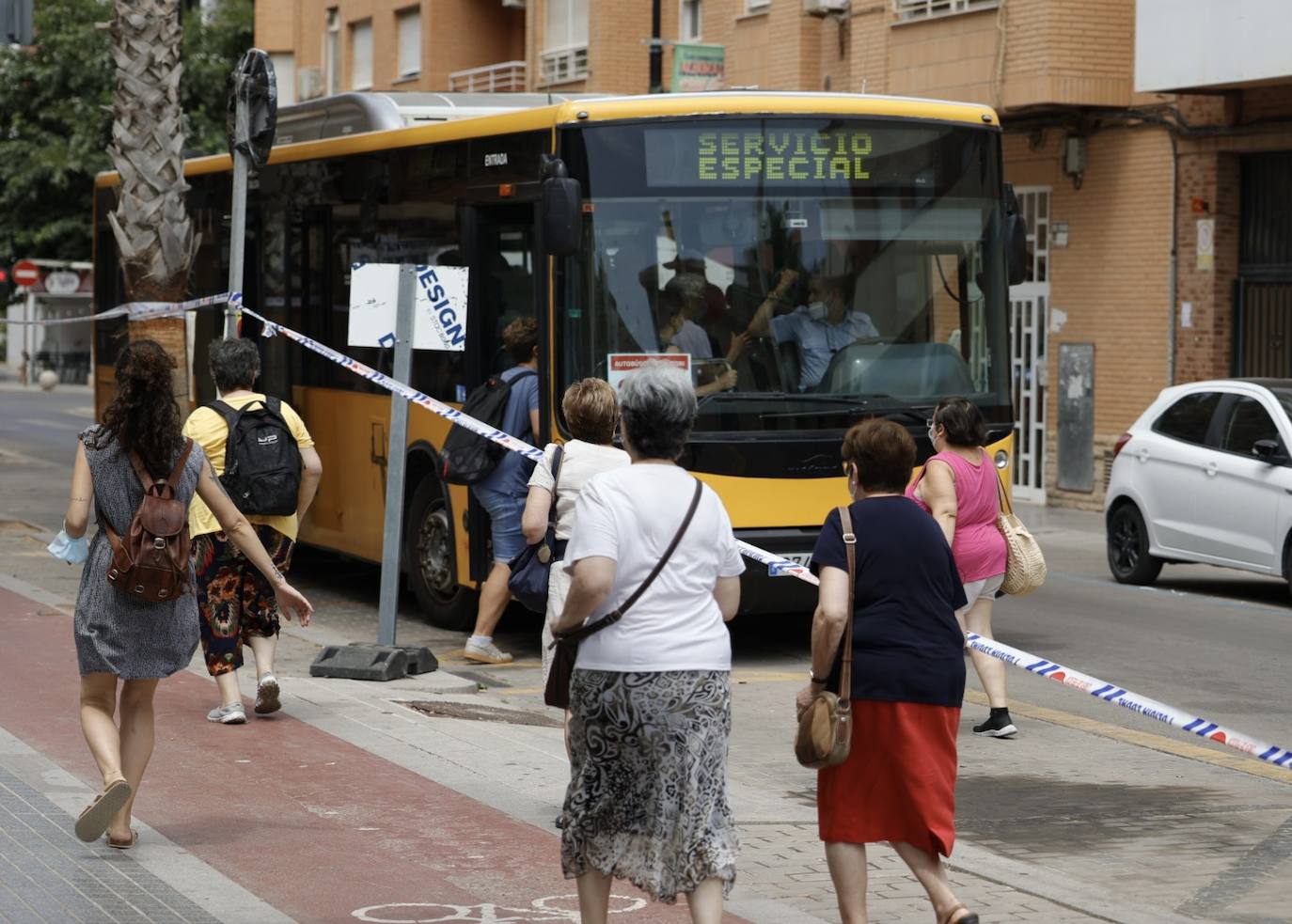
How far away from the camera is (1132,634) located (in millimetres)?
13594

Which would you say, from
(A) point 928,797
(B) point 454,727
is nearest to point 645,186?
(B) point 454,727

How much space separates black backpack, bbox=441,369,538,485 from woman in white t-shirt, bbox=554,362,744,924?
249 inches

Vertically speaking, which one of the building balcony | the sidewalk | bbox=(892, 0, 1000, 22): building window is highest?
bbox=(892, 0, 1000, 22): building window

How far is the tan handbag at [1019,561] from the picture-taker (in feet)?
31.3

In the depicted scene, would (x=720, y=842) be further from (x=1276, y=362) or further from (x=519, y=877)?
(x=1276, y=362)

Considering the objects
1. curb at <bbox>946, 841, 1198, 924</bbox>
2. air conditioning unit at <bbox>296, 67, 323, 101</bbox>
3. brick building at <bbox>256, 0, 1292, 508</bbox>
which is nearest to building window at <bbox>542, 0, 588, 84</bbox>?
air conditioning unit at <bbox>296, 67, 323, 101</bbox>

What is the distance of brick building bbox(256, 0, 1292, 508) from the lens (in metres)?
21.8

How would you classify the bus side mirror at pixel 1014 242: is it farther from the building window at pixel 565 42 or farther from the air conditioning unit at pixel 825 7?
the building window at pixel 565 42

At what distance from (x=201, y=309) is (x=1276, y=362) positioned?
10932 millimetres

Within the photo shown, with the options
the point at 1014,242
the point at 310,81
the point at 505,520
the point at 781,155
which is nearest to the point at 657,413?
the point at 505,520

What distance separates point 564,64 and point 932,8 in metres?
12.6

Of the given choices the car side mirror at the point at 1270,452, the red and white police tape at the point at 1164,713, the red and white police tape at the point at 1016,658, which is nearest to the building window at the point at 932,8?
the car side mirror at the point at 1270,452

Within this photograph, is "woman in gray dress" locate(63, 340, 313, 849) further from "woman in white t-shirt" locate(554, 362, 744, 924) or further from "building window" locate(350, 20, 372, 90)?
"building window" locate(350, 20, 372, 90)

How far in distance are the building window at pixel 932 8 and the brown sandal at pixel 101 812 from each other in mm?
19227
